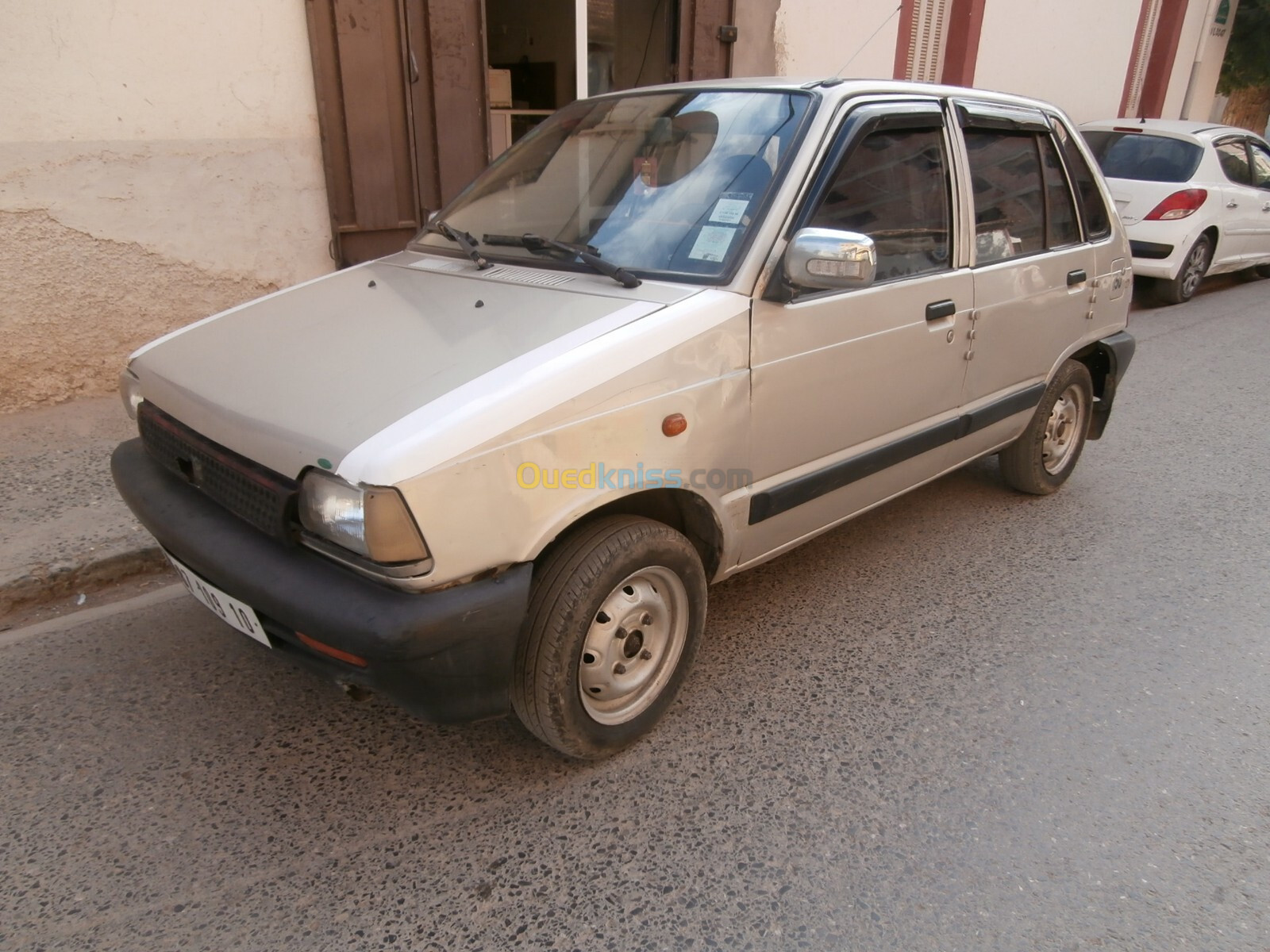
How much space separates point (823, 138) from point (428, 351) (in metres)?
1.46

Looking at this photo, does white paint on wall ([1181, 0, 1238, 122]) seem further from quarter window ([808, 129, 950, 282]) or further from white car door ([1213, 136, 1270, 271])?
quarter window ([808, 129, 950, 282])

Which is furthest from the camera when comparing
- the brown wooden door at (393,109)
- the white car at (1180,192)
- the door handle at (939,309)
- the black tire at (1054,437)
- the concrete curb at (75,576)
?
the white car at (1180,192)

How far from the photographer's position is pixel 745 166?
9.45ft

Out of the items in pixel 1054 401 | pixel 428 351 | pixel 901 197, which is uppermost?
pixel 901 197

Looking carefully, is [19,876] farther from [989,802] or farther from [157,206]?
[157,206]

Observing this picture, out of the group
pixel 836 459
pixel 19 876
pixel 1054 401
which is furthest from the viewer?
pixel 1054 401

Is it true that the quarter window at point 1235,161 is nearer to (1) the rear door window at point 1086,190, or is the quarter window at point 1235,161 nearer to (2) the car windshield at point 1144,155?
(2) the car windshield at point 1144,155

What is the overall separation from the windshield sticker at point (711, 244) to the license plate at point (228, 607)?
64.0 inches

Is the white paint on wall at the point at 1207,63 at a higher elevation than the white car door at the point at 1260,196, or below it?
higher

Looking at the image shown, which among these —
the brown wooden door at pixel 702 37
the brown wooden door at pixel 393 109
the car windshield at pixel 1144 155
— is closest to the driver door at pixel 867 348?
the brown wooden door at pixel 393 109

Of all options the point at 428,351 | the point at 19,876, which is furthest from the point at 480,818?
the point at 428,351

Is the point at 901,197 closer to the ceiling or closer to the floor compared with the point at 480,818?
closer to the ceiling

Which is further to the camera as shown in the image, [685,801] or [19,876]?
[685,801]

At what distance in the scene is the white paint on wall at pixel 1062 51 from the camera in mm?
12172
